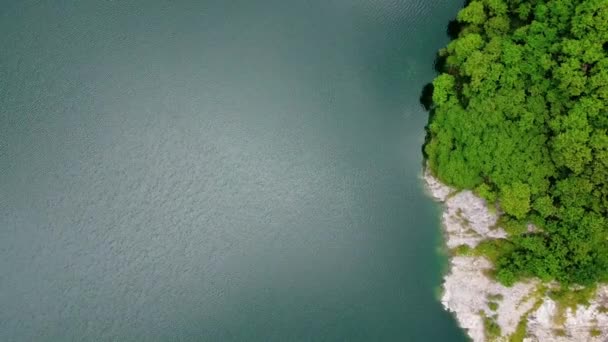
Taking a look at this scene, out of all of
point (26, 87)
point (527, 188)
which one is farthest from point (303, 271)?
point (26, 87)

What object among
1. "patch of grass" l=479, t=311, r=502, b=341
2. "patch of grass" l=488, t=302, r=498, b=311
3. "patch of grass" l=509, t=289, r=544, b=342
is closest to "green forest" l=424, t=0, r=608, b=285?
"patch of grass" l=488, t=302, r=498, b=311

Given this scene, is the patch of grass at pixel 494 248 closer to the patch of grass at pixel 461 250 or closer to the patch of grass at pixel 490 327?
the patch of grass at pixel 461 250

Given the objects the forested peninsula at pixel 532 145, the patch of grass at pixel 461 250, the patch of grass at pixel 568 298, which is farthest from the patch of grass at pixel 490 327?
the patch of grass at pixel 461 250

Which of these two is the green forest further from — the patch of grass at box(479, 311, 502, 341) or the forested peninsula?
the patch of grass at box(479, 311, 502, 341)

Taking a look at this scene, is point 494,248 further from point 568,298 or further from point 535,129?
point 535,129

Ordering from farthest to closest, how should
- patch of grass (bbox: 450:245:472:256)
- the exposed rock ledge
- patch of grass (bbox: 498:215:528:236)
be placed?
1. patch of grass (bbox: 450:245:472:256)
2. the exposed rock ledge
3. patch of grass (bbox: 498:215:528:236)

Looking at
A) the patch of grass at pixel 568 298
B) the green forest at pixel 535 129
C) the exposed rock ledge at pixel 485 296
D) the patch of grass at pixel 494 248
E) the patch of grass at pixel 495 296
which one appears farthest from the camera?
the patch of grass at pixel 495 296
